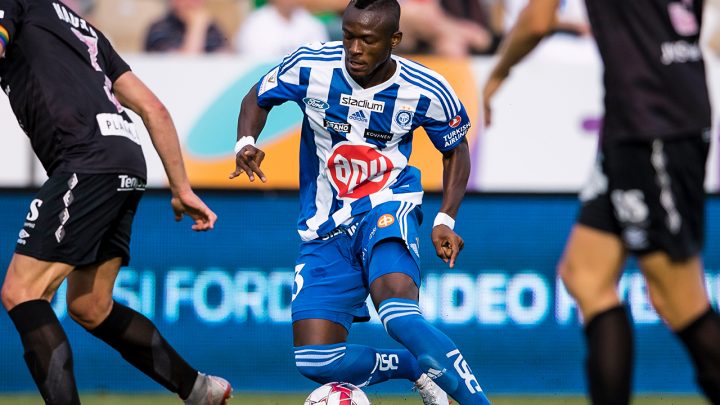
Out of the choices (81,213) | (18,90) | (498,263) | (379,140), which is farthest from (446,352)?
(498,263)

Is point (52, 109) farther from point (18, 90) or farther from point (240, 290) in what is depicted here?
point (240, 290)

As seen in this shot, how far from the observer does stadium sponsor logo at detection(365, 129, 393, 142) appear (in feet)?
20.0

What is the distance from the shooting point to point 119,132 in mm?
5547

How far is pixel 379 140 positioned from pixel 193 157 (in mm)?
5301

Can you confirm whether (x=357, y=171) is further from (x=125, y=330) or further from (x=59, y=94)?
(x=59, y=94)

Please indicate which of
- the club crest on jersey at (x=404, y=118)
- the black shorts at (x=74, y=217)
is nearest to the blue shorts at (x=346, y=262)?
the club crest on jersey at (x=404, y=118)

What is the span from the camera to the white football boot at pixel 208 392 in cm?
587

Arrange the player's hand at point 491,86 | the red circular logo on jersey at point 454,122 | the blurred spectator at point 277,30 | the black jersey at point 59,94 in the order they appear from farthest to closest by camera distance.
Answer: the blurred spectator at point 277,30
the red circular logo on jersey at point 454,122
the black jersey at point 59,94
the player's hand at point 491,86

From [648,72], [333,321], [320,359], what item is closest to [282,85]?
[333,321]

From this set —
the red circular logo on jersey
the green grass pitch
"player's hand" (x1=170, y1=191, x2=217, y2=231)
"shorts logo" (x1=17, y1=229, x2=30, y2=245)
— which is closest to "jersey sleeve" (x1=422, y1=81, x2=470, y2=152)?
the red circular logo on jersey

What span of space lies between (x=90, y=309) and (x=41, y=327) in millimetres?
528

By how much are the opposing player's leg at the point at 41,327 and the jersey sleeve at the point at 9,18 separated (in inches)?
36.8

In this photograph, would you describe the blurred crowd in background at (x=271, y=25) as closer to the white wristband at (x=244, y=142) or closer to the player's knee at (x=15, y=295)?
the white wristband at (x=244, y=142)

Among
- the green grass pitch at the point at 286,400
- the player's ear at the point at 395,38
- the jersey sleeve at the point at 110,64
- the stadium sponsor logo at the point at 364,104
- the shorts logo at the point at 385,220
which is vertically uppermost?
the player's ear at the point at 395,38
